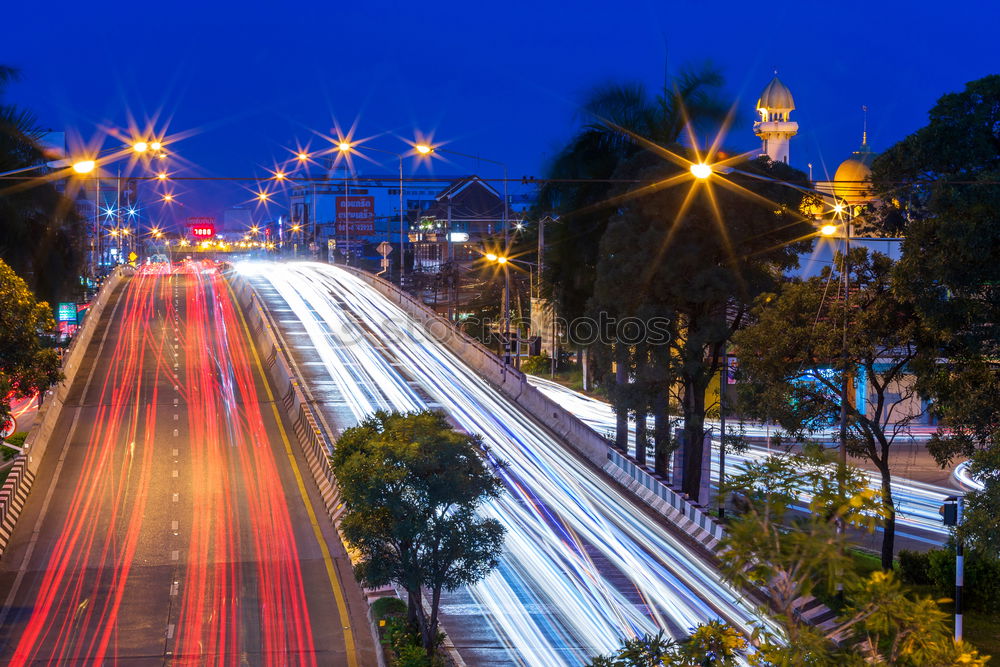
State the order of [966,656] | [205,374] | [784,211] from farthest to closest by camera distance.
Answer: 1. [205,374]
2. [784,211]
3. [966,656]

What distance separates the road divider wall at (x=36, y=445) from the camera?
27469 millimetres

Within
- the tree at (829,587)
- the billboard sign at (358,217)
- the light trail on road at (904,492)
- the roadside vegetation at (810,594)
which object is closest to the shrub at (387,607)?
the light trail on road at (904,492)

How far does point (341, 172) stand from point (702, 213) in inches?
6718

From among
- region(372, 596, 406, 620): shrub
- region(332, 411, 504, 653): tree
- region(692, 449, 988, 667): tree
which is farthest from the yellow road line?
region(692, 449, 988, 667): tree

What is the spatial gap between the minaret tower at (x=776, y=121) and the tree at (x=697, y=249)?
226 ft

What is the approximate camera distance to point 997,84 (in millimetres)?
21766

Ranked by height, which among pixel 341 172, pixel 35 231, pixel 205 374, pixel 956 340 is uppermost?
pixel 341 172

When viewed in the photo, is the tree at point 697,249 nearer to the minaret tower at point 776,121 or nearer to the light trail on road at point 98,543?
the light trail on road at point 98,543

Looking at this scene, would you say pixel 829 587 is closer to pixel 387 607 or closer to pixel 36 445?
pixel 387 607

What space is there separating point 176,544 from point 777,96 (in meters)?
86.9

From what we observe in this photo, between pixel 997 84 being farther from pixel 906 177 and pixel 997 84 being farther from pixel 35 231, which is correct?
pixel 35 231

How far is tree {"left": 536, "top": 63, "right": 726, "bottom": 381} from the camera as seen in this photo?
39344mm

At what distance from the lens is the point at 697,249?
32781 mm

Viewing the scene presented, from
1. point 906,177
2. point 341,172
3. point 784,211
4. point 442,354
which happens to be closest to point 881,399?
point 906,177
